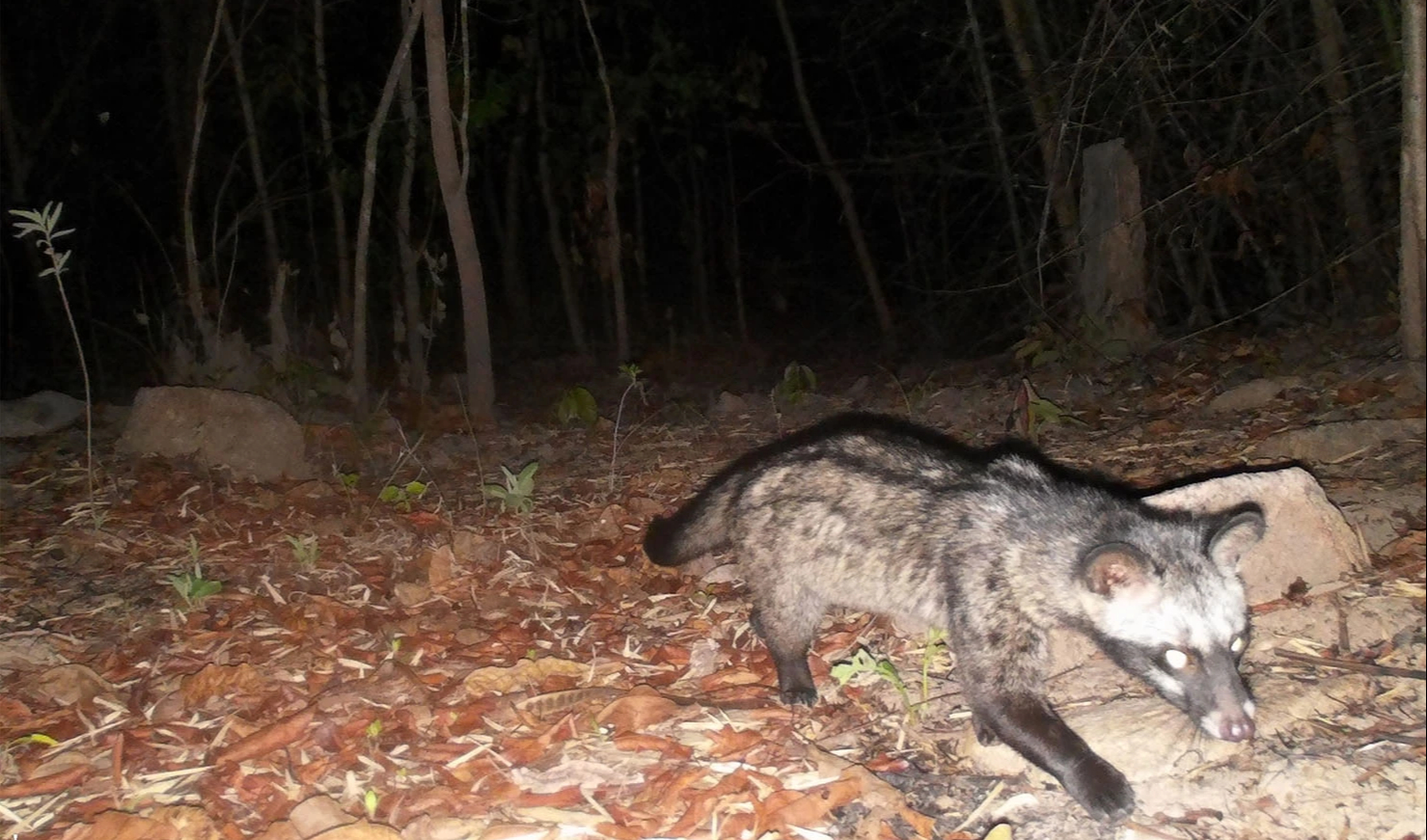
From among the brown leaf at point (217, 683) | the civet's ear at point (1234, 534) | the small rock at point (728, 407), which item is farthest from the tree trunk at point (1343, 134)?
the brown leaf at point (217, 683)

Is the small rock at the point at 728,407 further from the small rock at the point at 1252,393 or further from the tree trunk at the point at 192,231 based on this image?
the tree trunk at the point at 192,231

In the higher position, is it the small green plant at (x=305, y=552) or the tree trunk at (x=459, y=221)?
the tree trunk at (x=459, y=221)

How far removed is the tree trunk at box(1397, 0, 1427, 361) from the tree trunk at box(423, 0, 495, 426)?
6522 millimetres

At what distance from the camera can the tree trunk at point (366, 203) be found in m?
8.59

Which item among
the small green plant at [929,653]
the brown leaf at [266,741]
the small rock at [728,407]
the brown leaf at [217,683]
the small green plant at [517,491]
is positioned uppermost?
the small green plant at [517,491]

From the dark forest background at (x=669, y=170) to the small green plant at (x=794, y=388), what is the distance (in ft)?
6.51

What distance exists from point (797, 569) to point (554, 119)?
1423 cm

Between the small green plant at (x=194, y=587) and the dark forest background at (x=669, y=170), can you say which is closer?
the small green plant at (x=194, y=587)

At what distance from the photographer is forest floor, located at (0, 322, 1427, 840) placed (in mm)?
3830

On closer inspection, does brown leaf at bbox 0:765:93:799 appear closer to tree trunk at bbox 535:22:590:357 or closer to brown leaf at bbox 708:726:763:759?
brown leaf at bbox 708:726:763:759

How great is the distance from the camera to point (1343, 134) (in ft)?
23.3

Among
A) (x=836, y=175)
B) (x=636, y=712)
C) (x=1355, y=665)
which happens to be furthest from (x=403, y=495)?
(x=836, y=175)

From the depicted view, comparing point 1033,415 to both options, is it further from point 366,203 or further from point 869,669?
point 366,203

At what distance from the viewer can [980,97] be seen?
1202 cm
